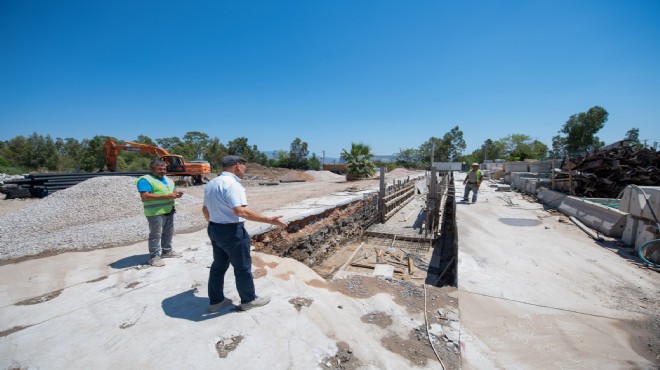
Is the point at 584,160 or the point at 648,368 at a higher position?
the point at 584,160

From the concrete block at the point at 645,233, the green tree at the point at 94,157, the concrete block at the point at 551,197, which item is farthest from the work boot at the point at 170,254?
the green tree at the point at 94,157

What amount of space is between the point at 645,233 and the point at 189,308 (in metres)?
7.30

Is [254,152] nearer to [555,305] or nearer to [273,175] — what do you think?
[273,175]

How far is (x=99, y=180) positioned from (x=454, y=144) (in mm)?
52783

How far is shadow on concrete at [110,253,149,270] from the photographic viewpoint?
12.1ft

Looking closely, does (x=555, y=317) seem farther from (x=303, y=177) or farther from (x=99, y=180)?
(x=303, y=177)

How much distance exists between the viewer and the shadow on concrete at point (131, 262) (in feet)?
12.1

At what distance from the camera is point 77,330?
231 cm

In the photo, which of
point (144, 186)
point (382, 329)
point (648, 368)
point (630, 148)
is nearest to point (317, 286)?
point (382, 329)

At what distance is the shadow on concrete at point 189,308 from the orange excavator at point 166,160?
12431 millimetres

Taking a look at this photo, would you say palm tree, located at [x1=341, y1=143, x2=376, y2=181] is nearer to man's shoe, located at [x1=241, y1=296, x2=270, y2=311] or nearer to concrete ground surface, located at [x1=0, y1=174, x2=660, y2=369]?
concrete ground surface, located at [x1=0, y1=174, x2=660, y2=369]

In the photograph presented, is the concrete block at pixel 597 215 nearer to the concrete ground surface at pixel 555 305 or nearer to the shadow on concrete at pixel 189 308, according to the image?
the concrete ground surface at pixel 555 305

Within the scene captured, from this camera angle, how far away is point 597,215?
616cm

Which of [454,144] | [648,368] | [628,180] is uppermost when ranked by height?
[454,144]
